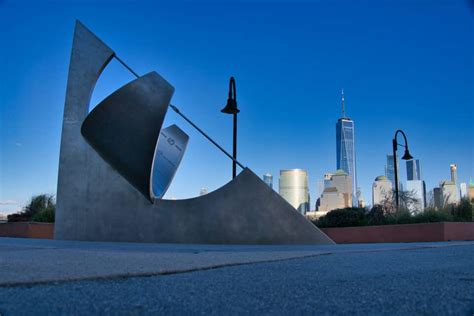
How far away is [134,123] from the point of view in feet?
33.6

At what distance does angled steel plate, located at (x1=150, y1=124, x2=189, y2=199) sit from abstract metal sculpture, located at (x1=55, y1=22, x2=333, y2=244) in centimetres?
517

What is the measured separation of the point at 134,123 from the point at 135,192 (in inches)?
64.0

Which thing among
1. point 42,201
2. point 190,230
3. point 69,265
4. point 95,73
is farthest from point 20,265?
point 42,201

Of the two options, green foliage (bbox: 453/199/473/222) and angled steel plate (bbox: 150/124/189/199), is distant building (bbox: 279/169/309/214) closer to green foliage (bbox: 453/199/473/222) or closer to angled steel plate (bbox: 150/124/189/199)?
angled steel plate (bbox: 150/124/189/199)

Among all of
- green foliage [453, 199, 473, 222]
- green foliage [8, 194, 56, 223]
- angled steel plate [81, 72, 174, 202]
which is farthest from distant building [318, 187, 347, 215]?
angled steel plate [81, 72, 174, 202]

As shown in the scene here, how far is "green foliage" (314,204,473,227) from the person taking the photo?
11822mm

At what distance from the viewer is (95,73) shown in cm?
1126

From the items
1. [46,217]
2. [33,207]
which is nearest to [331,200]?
[33,207]

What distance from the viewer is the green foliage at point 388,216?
11822 mm

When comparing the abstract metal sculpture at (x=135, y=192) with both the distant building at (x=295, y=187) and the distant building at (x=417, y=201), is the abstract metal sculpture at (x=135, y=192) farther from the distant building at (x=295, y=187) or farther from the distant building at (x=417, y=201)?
the distant building at (x=295, y=187)

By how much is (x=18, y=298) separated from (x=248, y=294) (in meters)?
1.11

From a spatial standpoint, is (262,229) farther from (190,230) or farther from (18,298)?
(18,298)

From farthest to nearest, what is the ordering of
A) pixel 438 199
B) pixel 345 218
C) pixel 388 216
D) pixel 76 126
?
pixel 345 218 → pixel 438 199 → pixel 388 216 → pixel 76 126

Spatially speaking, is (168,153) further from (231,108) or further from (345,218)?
(345,218)
